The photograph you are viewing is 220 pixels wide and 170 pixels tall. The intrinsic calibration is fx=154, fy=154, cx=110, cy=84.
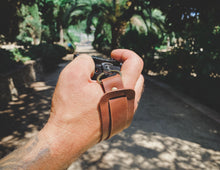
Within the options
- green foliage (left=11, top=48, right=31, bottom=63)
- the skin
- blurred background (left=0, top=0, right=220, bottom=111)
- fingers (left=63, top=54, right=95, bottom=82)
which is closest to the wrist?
the skin

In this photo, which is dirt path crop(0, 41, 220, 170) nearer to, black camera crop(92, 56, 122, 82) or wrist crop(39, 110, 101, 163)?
wrist crop(39, 110, 101, 163)

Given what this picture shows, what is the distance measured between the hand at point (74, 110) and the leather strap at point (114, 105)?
0.04m

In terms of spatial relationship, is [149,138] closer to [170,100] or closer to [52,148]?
[170,100]

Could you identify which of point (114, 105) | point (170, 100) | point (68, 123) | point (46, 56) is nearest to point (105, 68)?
point (114, 105)

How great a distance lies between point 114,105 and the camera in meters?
0.97

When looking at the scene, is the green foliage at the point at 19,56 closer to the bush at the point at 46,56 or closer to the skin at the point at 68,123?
the bush at the point at 46,56

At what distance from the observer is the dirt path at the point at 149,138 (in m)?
2.99

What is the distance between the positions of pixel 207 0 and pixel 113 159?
488cm

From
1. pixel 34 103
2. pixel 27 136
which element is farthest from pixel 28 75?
pixel 27 136

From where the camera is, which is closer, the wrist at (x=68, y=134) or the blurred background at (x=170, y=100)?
the wrist at (x=68, y=134)

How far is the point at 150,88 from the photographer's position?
23.5ft

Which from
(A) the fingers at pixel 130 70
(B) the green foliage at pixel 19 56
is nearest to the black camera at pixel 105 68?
(A) the fingers at pixel 130 70

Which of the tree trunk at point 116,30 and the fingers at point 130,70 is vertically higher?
the tree trunk at point 116,30

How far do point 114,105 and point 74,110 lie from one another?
256 mm
